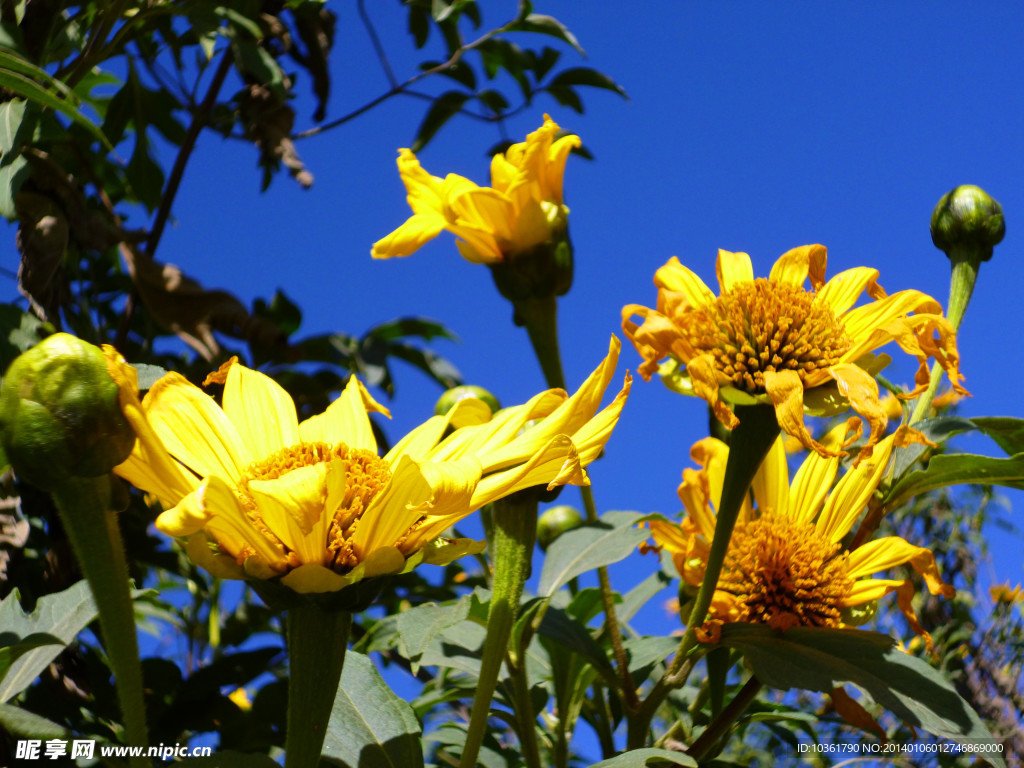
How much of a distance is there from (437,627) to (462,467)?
26cm

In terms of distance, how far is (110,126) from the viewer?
2088mm

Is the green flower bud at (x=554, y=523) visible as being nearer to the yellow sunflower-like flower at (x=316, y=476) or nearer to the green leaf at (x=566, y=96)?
the yellow sunflower-like flower at (x=316, y=476)

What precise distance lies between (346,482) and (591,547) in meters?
0.57

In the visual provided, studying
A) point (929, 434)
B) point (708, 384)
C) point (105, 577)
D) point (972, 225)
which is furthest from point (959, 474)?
point (105, 577)

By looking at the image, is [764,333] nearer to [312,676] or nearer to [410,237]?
[410,237]

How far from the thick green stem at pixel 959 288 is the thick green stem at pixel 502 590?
0.56m

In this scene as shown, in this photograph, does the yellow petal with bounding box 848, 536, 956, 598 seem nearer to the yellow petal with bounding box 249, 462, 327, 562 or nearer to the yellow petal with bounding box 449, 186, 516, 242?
the yellow petal with bounding box 449, 186, 516, 242

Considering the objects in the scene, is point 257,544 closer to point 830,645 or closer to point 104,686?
point 830,645

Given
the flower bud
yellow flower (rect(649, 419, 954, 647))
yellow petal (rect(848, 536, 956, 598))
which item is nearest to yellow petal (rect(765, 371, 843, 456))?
yellow flower (rect(649, 419, 954, 647))

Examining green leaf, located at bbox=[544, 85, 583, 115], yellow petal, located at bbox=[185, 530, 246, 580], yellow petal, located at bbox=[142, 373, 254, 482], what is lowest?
yellow petal, located at bbox=[185, 530, 246, 580]

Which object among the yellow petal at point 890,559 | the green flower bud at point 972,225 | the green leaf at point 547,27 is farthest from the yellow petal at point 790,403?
the green leaf at point 547,27

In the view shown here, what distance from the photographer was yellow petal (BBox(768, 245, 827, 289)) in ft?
3.85

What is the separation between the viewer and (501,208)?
1.25 meters

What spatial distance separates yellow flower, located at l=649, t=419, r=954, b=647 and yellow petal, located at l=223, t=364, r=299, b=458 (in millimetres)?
506
